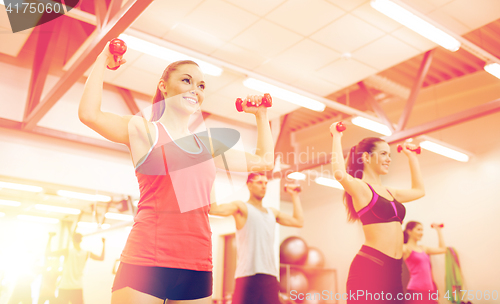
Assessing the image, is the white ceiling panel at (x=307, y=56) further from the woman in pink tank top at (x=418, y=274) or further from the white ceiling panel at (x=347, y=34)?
the woman in pink tank top at (x=418, y=274)

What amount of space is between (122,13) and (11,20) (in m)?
1.98

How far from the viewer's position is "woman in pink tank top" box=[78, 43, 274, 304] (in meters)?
1.05

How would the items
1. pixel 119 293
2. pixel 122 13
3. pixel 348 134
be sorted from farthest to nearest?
1. pixel 348 134
2. pixel 122 13
3. pixel 119 293

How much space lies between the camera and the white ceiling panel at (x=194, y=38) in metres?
4.54

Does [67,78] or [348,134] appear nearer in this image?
[67,78]

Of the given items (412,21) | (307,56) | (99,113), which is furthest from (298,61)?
(99,113)

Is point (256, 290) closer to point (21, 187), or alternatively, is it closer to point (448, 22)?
point (448, 22)

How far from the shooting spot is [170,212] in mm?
1102

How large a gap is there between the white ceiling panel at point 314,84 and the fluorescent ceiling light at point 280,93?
0.77ft

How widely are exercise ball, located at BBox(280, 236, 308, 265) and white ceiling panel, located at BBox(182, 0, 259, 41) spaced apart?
Result: 5483 mm

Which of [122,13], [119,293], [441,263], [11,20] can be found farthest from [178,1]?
[441,263]

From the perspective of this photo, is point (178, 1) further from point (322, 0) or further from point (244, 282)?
point (244, 282)

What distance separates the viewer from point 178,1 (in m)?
4.06

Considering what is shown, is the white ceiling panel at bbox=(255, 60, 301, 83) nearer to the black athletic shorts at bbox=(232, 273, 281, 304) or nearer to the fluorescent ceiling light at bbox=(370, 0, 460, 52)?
the fluorescent ceiling light at bbox=(370, 0, 460, 52)
